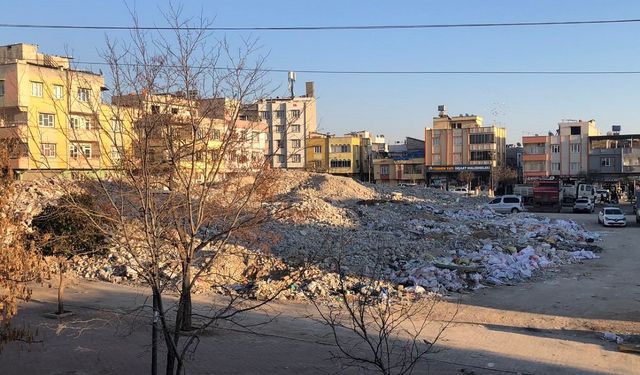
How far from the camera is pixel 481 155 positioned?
92500mm

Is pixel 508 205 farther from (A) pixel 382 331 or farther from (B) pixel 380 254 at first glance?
(A) pixel 382 331

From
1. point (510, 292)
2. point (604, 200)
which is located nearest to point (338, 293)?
point (510, 292)

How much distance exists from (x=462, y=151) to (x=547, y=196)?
38.3m

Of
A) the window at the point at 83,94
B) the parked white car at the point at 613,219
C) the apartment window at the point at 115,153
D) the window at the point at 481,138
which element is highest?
the window at the point at 481,138

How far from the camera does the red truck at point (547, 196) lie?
5531 centimetres

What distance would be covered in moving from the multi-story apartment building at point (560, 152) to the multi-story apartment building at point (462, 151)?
205 inches

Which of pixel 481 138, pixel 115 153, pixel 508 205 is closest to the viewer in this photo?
pixel 115 153

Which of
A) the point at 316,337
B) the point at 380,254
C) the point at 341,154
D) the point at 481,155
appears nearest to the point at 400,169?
the point at 341,154

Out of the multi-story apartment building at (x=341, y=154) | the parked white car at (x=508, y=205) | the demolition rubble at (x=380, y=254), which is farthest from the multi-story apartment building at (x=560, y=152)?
the demolition rubble at (x=380, y=254)

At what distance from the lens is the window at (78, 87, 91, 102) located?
545 centimetres

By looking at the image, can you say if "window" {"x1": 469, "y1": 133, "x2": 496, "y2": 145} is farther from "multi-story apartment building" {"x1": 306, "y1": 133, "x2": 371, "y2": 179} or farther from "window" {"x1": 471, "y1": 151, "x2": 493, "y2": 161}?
"multi-story apartment building" {"x1": 306, "y1": 133, "x2": 371, "y2": 179}

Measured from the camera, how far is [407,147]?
112 m

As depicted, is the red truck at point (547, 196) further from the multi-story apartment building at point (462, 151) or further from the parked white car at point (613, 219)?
the multi-story apartment building at point (462, 151)

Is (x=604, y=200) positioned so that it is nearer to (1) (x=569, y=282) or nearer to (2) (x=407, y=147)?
(2) (x=407, y=147)
